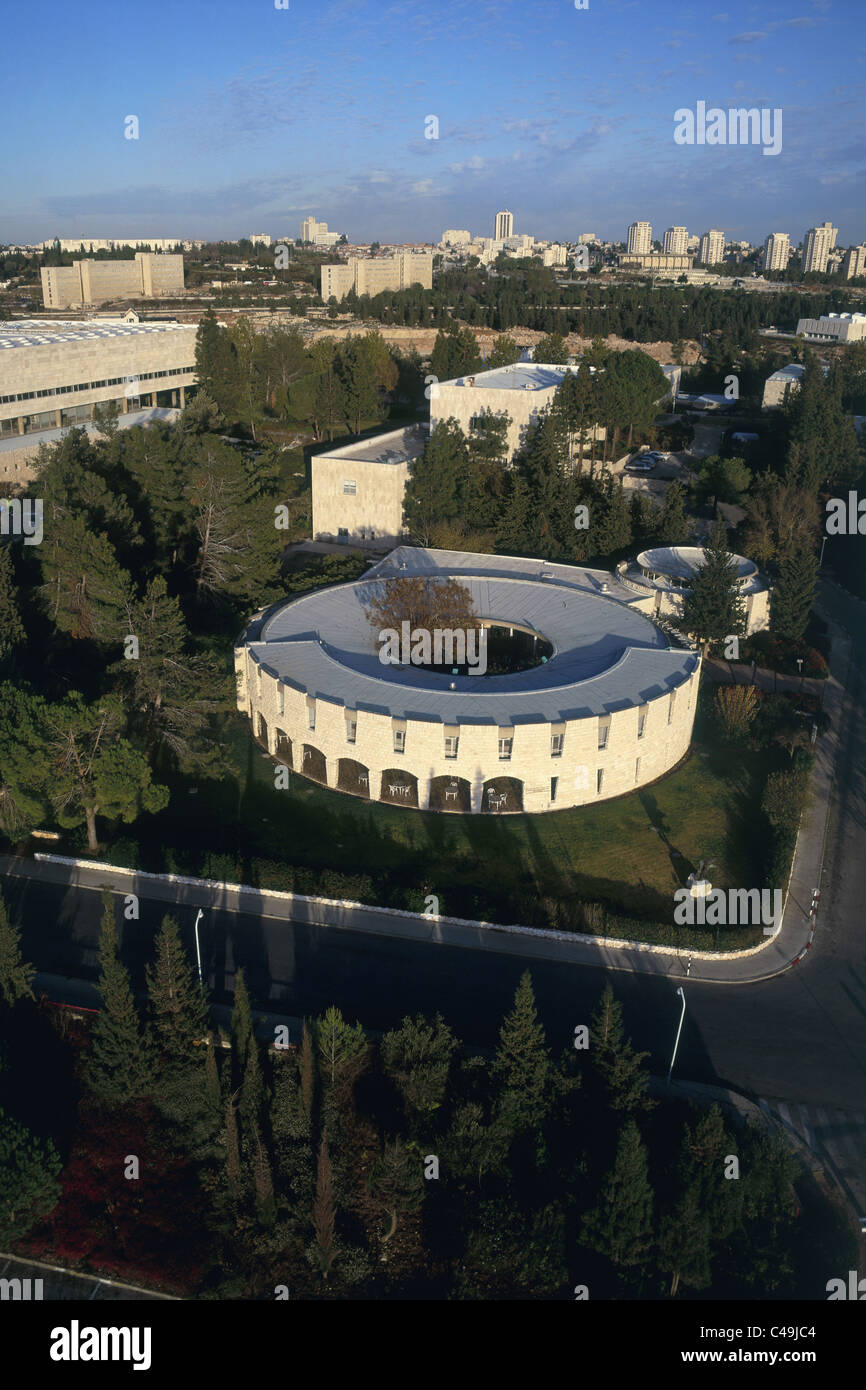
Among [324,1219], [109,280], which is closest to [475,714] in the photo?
[324,1219]

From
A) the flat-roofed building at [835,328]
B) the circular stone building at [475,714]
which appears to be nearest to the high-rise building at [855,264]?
the flat-roofed building at [835,328]

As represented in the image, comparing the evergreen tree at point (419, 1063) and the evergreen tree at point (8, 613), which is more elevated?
the evergreen tree at point (8, 613)

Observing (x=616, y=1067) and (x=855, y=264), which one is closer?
(x=616, y=1067)

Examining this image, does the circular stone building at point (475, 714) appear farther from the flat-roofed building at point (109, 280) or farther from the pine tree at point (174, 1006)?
the flat-roofed building at point (109, 280)

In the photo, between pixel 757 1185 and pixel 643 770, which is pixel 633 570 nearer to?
pixel 643 770

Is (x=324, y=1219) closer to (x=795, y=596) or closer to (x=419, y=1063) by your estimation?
(x=419, y=1063)
